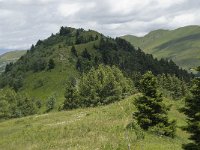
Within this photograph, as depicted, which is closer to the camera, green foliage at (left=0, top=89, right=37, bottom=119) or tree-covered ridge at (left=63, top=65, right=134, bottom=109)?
tree-covered ridge at (left=63, top=65, right=134, bottom=109)

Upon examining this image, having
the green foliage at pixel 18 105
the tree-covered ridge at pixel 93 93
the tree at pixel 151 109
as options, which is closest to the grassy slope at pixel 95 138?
the tree at pixel 151 109

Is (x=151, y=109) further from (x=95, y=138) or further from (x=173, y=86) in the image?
(x=173, y=86)

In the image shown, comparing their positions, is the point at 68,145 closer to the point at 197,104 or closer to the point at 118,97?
the point at 197,104

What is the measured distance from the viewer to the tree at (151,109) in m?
32.2

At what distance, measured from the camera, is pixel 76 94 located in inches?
4648

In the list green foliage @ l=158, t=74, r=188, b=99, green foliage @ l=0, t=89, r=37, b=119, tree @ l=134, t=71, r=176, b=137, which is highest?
tree @ l=134, t=71, r=176, b=137

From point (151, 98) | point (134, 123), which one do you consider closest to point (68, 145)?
point (134, 123)

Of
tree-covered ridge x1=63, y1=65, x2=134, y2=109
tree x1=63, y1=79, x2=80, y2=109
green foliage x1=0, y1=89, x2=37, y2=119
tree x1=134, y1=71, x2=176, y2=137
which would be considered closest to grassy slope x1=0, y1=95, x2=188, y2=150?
tree x1=134, y1=71, x2=176, y2=137

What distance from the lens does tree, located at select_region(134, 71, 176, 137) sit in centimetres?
3225

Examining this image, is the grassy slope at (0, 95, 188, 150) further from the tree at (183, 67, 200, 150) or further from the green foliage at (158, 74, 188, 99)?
the green foliage at (158, 74, 188, 99)

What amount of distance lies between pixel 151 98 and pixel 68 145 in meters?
8.08

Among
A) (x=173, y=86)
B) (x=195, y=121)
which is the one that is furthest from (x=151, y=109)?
(x=173, y=86)

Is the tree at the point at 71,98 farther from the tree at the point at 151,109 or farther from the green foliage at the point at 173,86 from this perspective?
the tree at the point at 151,109

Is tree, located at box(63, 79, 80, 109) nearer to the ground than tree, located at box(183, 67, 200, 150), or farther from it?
nearer to the ground
